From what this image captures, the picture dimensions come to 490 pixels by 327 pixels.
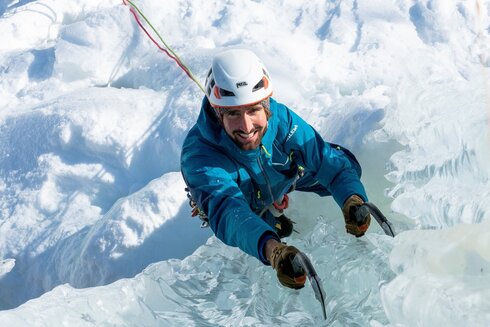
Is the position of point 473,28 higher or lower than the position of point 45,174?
higher

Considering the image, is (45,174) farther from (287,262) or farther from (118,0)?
(118,0)

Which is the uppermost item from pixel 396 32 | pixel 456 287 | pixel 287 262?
pixel 456 287

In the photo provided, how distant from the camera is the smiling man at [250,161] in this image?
297 centimetres

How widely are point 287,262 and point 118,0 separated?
20.8 ft

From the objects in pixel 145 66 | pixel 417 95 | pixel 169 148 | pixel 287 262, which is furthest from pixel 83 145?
pixel 287 262

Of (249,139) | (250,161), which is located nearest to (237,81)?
(249,139)

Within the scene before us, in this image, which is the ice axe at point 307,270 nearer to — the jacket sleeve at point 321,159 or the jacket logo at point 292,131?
the jacket sleeve at point 321,159

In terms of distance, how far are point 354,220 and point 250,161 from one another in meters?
0.62

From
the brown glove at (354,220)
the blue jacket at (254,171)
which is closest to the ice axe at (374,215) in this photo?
the brown glove at (354,220)

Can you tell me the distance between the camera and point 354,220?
132 inches

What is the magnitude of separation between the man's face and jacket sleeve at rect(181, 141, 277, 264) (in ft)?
0.48

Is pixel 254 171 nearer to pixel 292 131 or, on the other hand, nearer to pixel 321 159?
pixel 292 131

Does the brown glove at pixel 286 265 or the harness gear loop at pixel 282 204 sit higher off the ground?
the brown glove at pixel 286 265

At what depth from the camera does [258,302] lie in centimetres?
318
